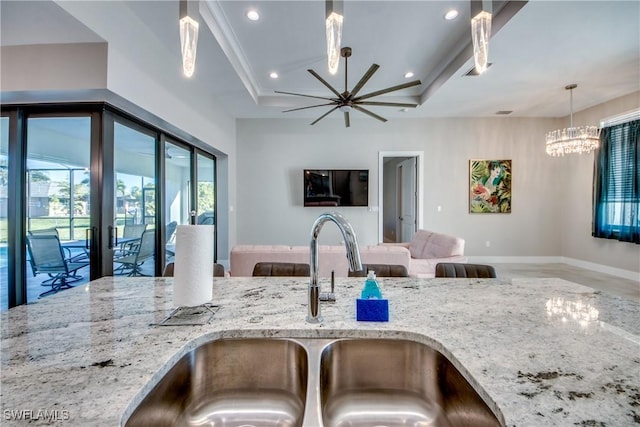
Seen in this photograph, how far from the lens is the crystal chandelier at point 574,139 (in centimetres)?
404

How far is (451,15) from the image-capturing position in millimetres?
2875

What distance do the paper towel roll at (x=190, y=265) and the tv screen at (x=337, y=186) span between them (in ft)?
15.5

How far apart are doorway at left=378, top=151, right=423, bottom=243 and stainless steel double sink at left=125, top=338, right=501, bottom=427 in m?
4.87

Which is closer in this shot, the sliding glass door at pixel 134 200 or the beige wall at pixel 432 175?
the sliding glass door at pixel 134 200

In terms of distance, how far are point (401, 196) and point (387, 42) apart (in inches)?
177

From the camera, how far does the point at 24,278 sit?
103 inches

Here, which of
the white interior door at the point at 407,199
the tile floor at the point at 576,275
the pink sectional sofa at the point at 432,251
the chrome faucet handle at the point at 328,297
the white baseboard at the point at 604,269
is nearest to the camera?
the chrome faucet handle at the point at 328,297

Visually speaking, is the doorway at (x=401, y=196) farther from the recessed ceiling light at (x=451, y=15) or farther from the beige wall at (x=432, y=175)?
the recessed ceiling light at (x=451, y=15)

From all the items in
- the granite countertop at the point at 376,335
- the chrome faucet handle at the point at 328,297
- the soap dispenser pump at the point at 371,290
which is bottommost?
the granite countertop at the point at 376,335

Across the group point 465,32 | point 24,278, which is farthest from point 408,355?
point 465,32

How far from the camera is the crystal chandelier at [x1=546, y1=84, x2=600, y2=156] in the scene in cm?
404

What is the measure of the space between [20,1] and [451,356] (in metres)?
3.23

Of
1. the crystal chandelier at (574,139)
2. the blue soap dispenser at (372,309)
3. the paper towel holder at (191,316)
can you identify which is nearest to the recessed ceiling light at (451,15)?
the crystal chandelier at (574,139)

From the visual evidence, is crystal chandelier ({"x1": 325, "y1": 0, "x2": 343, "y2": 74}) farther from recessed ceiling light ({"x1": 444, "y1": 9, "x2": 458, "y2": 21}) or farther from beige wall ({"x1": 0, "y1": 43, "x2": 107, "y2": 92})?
recessed ceiling light ({"x1": 444, "y1": 9, "x2": 458, "y2": 21})
